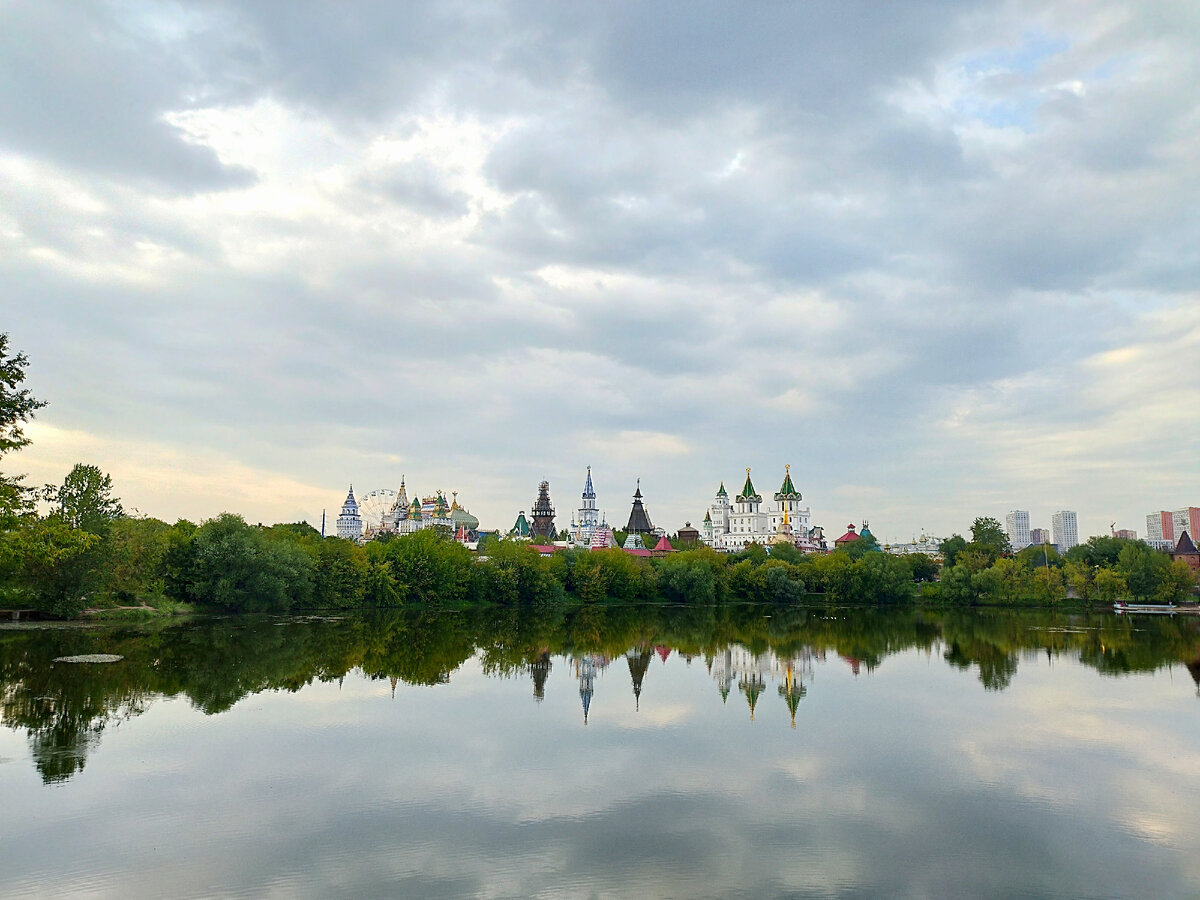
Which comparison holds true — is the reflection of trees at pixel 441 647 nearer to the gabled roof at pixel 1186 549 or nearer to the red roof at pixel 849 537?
the gabled roof at pixel 1186 549

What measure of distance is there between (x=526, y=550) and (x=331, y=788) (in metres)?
50.2

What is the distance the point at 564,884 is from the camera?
32.4 feet

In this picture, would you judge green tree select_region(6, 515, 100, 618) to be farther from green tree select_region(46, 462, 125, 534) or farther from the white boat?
the white boat

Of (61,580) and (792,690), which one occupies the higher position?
(61,580)

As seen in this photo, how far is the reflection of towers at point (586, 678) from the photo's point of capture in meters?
21.4

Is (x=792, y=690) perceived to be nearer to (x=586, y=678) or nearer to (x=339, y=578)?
(x=586, y=678)

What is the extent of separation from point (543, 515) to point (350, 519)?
2944cm

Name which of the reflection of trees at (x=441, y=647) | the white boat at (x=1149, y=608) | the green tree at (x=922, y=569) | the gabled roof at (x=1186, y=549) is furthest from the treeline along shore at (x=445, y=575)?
the gabled roof at (x=1186, y=549)

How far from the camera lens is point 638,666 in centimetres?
2917

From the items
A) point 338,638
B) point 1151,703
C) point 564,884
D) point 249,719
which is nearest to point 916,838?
point 564,884

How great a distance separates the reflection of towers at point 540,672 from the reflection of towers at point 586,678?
3.43ft

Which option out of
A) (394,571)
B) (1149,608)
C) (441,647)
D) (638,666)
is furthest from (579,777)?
(1149,608)

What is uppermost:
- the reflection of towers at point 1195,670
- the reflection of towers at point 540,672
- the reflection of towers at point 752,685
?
the reflection of towers at point 540,672

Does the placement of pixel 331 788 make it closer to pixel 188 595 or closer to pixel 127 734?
pixel 127 734
